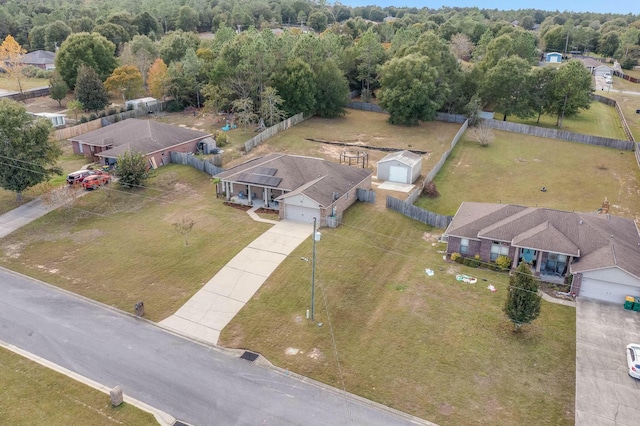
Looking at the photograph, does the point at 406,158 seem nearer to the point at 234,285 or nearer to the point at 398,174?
the point at 398,174

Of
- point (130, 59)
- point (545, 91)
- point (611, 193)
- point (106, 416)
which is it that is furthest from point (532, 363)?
point (130, 59)

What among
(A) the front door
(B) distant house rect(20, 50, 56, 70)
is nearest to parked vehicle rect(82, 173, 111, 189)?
(A) the front door

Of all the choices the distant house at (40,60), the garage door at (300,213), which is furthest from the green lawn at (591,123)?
the distant house at (40,60)

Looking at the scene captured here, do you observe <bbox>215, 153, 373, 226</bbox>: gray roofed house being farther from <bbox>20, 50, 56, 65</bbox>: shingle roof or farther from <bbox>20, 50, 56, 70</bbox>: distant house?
<bbox>20, 50, 56, 65</bbox>: shingle roof

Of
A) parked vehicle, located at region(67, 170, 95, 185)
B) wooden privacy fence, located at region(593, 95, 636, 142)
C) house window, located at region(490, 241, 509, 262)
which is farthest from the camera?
wooden privacy fence, located at region(593, 95, 636, 142)

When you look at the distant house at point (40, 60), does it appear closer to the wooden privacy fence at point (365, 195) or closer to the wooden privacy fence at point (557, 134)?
the wooden privacy fence at point (365, 195)

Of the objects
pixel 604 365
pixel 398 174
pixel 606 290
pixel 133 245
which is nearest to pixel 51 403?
pixel 133 245

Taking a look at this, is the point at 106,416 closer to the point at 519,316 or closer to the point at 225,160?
the point at 519,316
